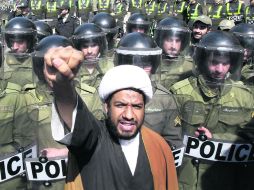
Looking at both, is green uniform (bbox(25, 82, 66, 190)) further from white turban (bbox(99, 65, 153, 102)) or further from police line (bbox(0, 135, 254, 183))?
white turban (bbox(99, 65, 153, 102))

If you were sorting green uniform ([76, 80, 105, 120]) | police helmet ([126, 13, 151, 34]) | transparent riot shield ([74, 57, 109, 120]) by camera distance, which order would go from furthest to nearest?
police helmet ([126, 13, 151, 34])
transparent riot shield ([74, 57, 109, 120])
green uniform ([76, 80, 105, 120])

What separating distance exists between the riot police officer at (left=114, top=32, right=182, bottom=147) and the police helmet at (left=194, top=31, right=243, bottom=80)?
394 millimetres

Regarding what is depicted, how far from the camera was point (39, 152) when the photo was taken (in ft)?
11.1

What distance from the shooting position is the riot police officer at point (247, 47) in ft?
17.7

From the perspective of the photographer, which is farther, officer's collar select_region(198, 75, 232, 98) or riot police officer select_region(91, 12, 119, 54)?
riot police officer select_region(91, 12, 119, 54)

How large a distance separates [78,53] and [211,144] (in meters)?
2.09

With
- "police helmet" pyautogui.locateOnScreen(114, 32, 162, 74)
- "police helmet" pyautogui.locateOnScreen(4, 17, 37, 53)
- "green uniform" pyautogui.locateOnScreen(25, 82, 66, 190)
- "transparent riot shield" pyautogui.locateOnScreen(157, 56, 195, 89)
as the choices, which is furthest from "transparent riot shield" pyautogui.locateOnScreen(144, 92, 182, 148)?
"police helmet" pyautogui.locateOnScreen(4, 17, 37, 53)

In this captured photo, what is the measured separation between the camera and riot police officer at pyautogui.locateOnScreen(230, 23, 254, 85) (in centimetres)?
541

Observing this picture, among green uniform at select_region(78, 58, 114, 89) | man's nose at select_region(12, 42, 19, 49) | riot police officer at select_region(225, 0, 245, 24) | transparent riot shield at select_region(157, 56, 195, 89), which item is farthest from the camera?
riot police officer at select_region(225, 0, 245, 24)

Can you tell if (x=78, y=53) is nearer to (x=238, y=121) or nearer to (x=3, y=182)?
(x=3, y=182)

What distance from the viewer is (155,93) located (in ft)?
12.5

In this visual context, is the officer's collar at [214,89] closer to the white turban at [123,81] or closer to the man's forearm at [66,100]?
the white turban at [123,81]

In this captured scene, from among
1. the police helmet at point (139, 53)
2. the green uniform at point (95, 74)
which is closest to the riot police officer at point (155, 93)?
the police helmet at point (139, 53)

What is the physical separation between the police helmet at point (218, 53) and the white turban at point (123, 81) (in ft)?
6.17
